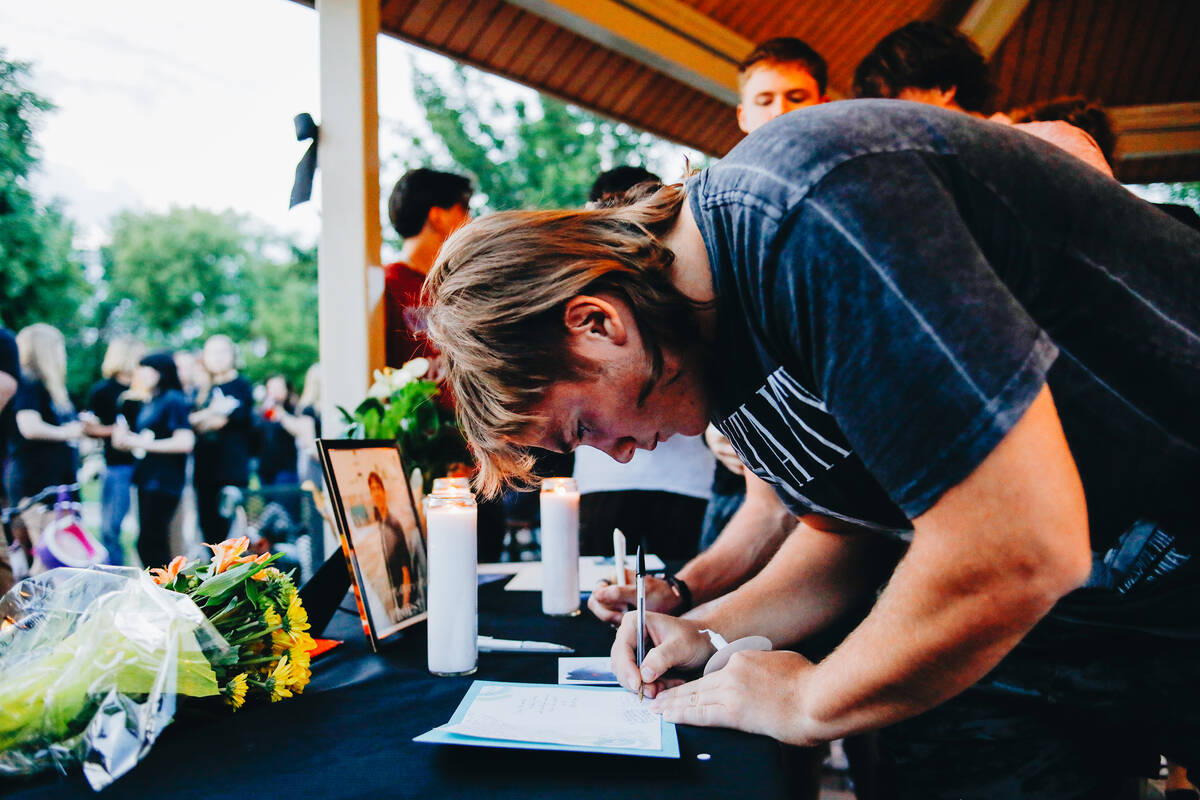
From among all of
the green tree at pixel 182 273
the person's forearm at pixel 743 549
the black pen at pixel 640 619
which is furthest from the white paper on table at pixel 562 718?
the green tree at pixel 182 273

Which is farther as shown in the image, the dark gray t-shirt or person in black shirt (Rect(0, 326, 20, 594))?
person in black shirt (Rect(0, 326, 20, 594))

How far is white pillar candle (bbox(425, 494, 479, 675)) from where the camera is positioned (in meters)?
0.99

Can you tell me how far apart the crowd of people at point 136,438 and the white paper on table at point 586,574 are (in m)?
2.84

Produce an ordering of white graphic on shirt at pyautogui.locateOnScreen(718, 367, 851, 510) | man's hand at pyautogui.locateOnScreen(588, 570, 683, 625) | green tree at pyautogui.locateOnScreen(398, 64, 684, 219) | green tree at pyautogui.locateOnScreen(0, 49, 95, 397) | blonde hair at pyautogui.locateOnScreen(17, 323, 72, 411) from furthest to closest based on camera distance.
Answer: green tree at pyautogui.locateOnScreen(398, 64, 684, 219) < green tree at pyautogui.locateOnScreen(0, 49, 95, 397) < blonde hair at pyautogui.locateOnScreen(17, 323, 72, 411) < man's hand at pyautogui.locateOnScreen(588, 570, 683, 625) < white graphic on shirt at pyautogui.locateOnScreen(718, 367, 851, 510)

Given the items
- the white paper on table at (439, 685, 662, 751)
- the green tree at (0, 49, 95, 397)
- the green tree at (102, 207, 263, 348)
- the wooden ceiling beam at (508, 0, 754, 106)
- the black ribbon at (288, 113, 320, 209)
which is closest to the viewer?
the white paper on table at (439, 685, 662, 751)

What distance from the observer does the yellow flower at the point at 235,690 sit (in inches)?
32.5

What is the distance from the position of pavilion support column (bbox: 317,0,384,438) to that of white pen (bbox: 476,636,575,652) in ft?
4.76

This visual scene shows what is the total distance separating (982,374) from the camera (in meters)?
0.58

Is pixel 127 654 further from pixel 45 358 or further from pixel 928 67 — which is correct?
pixel 45 358

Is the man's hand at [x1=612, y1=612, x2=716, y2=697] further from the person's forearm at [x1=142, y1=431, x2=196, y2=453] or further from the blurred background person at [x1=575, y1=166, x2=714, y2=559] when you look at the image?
the person's forearm at [x1=142, y1=431, x2=196, y2=453]

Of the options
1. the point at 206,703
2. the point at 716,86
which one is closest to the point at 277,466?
the point at 716,86

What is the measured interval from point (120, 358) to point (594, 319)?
4811 millimetres

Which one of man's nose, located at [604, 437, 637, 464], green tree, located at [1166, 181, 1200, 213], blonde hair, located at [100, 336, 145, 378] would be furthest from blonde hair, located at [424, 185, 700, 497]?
green tree, located at [1166, 181, 1200, 213]

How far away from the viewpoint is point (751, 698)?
82cm
